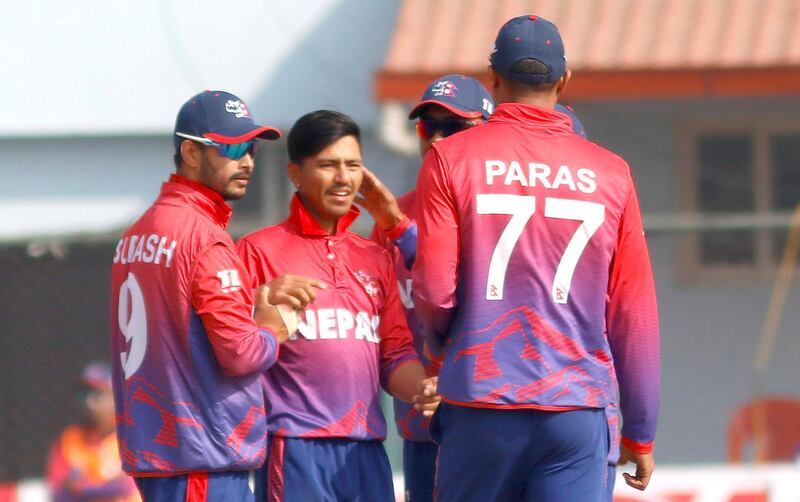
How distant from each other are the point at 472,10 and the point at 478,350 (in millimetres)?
7038

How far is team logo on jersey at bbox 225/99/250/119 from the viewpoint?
495 centimetres

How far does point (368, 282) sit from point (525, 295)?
93cm

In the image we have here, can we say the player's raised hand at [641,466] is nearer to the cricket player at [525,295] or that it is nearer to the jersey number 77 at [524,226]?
the cricket player at [525,295]

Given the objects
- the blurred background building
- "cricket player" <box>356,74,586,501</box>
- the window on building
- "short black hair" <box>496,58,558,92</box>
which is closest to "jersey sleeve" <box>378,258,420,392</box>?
"cricket player" <box>356,74,586,501</box>

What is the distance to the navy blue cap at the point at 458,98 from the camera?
5449mm

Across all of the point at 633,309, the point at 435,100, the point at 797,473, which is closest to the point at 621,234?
the point at 633,309

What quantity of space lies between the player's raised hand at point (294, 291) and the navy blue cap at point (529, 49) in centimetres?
93

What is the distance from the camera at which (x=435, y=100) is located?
5.45 metres

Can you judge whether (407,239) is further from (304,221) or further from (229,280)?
(229,280)

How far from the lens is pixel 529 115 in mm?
4582

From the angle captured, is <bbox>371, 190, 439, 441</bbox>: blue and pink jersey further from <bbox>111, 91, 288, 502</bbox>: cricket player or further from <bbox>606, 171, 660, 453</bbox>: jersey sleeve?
<bbox>606, 171, 660, 453</bbox>: jersey sleeve

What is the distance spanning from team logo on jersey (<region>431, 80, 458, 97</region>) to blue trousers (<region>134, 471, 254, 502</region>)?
1595 millimetres

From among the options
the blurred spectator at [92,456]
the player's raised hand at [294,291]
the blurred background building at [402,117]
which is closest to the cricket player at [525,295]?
the player's raised hand at [294,291]

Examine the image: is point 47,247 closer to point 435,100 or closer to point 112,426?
point 112,426
